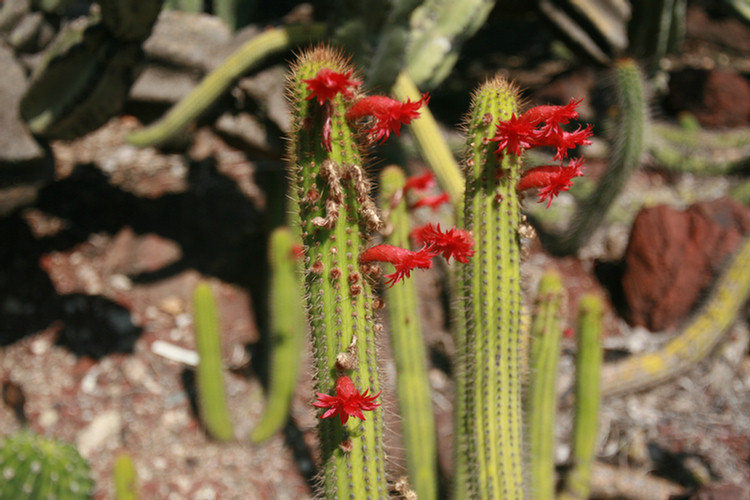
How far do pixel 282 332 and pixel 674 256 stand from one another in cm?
236

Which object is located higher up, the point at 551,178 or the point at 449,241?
the point at 551,178

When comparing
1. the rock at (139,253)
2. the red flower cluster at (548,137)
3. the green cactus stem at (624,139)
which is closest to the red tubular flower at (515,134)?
the red flower cluster at (548,137)

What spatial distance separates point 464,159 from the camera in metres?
1.41

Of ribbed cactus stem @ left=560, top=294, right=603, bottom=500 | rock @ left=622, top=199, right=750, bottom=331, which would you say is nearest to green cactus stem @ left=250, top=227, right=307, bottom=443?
ribbed cactus stem @ left=560, top=294, right=603, bottom=500

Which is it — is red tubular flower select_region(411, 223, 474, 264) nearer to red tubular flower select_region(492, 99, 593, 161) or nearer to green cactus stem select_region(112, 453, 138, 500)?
red tubular flower select_region(492, 99, 593, 161)

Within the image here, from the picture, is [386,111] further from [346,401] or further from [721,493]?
[721,493]

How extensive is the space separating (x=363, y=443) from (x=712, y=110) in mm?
5196

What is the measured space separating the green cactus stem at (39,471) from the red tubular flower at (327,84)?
195 centimetres

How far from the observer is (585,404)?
2508mm

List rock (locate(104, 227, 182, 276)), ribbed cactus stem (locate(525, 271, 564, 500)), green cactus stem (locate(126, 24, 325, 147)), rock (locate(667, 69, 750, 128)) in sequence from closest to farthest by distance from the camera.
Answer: ribbed cactus stem (locate(525, 271, 564, 500)) < green cactus stem (locate(126, 24, 325, 147)) < rock (locate(104, 227, 182, 276)) < rock (locate(667, 69, 750, 128))

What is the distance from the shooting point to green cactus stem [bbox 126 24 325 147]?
9.58 ft

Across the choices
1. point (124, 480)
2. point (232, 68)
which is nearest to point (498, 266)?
point (124, 480)

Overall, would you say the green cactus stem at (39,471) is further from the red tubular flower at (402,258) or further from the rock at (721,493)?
the rock at (721,493)

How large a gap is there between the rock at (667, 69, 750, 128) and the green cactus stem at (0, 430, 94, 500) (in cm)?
529
